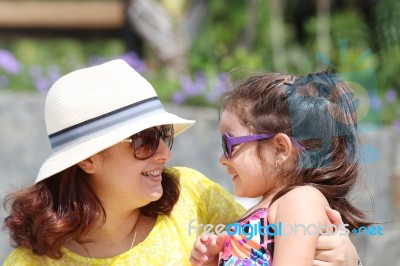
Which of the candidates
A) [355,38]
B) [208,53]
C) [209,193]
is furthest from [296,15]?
[209,193]

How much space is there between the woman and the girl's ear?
0.39 m

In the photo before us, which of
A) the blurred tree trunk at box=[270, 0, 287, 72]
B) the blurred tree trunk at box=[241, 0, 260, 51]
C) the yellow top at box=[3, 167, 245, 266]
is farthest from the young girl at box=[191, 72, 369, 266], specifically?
the blurred tree trunk at box=[270, 0, 287, 72]

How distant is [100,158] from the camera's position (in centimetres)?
245

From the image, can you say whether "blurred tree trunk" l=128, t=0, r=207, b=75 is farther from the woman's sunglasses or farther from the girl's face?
the girl's face

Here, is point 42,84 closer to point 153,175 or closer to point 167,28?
point 167,28

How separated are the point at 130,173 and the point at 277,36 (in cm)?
646

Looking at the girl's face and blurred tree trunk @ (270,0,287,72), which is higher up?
the girl's face

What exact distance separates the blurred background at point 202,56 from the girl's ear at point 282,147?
0.59 meters

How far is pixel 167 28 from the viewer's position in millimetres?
7145

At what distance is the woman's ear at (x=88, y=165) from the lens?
96.3 inches

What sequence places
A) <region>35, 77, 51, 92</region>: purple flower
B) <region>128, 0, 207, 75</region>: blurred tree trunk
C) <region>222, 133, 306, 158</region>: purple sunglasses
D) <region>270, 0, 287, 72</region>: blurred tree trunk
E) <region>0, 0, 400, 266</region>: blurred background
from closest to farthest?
<region>222, 133, 306, 158</region>: purple sunglasses
<region>0, 0, 400, 266</region>: blurred background
<region>35, 77, 51, 92</region>: purple flower
<region>128, 0, 207, 75</region>: blurred tree trunk
<region>270, 0, 287, 72</region>: blurred tree trunk

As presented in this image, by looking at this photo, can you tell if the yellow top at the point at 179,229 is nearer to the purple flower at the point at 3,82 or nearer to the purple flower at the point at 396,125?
the purple flower at the point at 3,82

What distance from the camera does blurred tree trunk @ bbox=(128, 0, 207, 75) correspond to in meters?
7.10

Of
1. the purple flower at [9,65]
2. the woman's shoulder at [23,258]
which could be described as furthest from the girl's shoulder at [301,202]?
the purple flower at [9,65]
